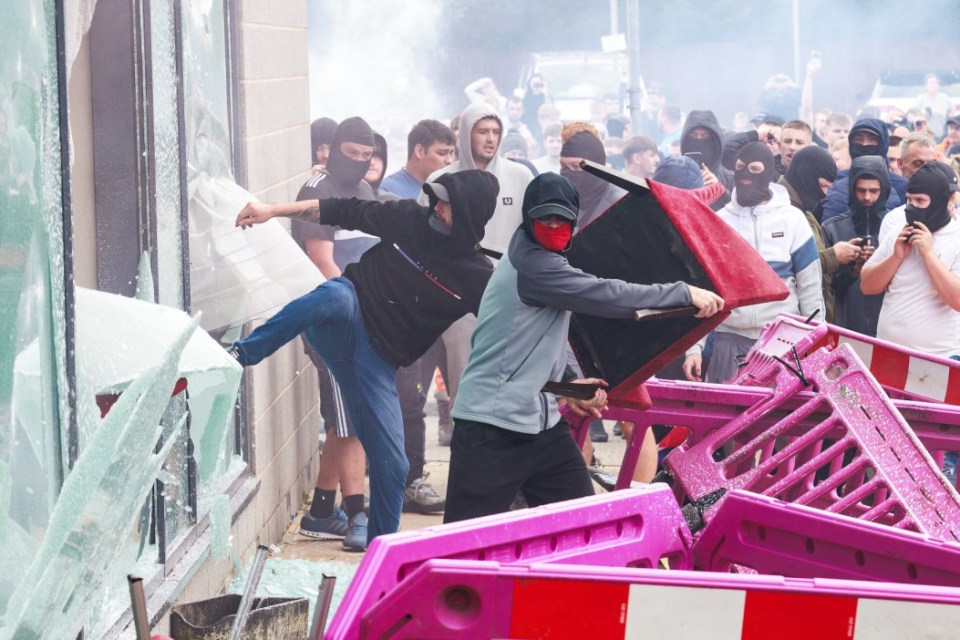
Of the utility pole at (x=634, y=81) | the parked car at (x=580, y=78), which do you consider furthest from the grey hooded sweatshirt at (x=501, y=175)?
the parked car at (x=580, y=78)

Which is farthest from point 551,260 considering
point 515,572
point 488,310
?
point 515,572

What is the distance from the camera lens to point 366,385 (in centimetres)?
546

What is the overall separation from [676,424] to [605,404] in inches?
12.8

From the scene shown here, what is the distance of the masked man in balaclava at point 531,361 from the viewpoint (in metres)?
4.11

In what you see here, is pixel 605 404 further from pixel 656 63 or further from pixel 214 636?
pixel 656 63

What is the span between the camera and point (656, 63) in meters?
25.7

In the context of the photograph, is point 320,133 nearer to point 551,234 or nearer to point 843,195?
point 843,195

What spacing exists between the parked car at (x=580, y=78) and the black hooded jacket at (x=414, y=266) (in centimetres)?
1420

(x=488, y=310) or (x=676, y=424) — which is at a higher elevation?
(x=488, y=310)

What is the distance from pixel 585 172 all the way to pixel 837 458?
303cm

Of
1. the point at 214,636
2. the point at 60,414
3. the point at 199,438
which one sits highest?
the point at 60,414

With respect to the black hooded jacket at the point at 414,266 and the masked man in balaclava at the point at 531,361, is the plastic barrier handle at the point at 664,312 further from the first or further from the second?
the black hooded jacket at the point at 414,266

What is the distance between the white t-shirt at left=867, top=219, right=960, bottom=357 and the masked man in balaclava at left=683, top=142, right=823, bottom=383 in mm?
358

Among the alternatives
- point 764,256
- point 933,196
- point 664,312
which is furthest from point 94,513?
point 933,196
